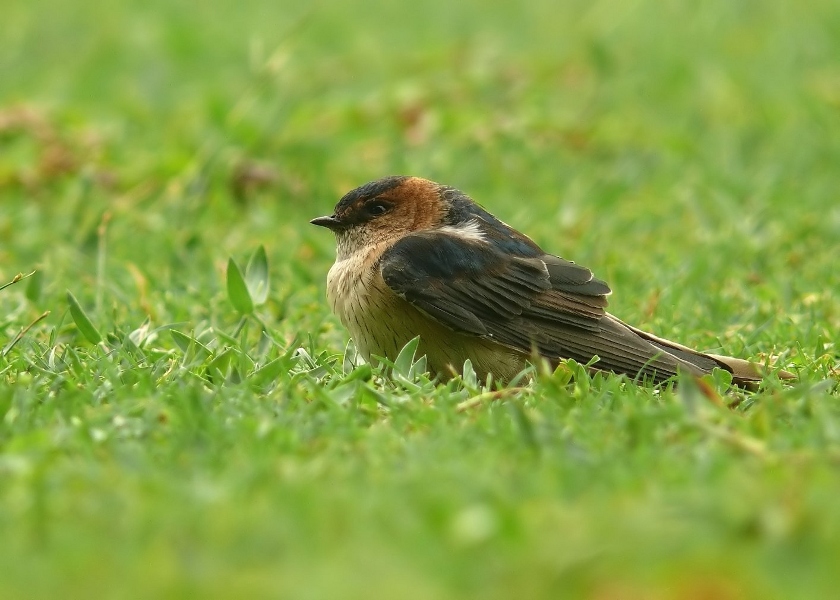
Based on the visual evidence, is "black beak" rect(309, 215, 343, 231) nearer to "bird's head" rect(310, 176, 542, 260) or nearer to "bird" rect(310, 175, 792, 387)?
"bird's head" rect(310, 176, 542, 260)

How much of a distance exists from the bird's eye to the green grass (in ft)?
1.59

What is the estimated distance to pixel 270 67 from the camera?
849 centimetres

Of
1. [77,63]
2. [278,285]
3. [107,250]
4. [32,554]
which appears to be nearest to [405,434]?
[32,554]

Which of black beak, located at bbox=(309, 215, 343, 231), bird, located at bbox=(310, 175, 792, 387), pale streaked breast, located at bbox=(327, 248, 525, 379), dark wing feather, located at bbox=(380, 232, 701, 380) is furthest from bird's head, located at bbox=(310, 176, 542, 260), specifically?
pale streaked breast, located at bbox=(327, 248, 525, 379)

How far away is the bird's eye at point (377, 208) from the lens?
5.98 metres

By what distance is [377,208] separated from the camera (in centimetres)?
599

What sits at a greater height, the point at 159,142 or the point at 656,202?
the point at 159,142

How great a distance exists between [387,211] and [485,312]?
82cm

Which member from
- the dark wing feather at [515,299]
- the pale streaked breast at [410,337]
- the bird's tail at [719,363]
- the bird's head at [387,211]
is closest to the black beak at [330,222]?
the bird's head at [387,211]

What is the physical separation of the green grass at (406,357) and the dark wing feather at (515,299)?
18.0 inches

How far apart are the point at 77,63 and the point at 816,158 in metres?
5.86

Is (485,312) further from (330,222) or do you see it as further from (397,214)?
(330,222)

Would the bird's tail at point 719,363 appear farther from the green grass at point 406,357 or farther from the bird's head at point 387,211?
the bird's head at point 387,211

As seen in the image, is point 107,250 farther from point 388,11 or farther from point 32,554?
point 388,11
